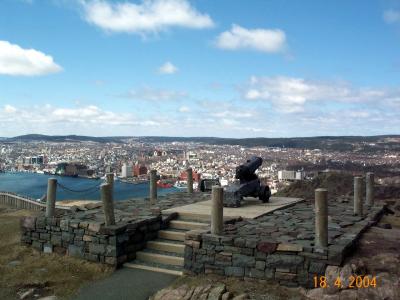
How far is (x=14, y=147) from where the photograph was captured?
466ft

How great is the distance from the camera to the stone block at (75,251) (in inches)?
353

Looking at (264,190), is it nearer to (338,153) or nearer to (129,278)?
(129,278)

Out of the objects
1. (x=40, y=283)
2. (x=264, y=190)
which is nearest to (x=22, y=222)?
(x=40, y=283)

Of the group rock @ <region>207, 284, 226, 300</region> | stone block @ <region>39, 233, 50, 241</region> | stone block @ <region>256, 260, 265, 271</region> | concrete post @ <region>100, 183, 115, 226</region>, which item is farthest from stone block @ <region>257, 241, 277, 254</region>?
stone block @ <region>39, 233, 50, 241</region>

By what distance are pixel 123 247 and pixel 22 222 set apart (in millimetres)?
3012

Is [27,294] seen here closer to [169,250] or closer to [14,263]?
[14,263]

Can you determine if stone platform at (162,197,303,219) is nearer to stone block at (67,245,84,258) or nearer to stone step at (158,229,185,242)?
stone step at (158,229,185,242)

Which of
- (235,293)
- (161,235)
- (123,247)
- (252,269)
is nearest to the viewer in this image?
(235,293)

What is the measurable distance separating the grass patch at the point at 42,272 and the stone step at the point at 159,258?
0.79 meters

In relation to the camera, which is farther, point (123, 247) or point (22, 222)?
point (22, 222)

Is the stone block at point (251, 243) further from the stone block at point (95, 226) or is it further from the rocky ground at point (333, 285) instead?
the stone block at point (95, 226)

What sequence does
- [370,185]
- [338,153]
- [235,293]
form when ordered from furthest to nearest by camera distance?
[338,153] → [370,185] → [235,293]

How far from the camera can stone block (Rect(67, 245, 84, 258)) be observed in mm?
8977

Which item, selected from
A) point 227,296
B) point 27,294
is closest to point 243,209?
point 227,296
